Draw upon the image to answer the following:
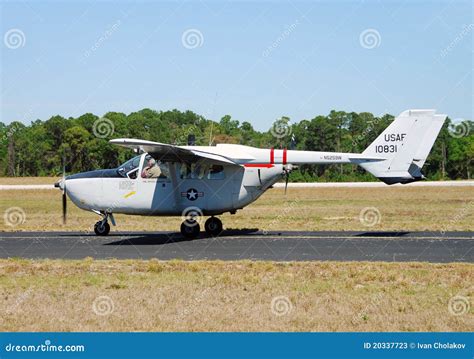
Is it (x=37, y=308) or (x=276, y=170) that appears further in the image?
(x=276, y=170)

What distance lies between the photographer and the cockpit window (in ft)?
73.2

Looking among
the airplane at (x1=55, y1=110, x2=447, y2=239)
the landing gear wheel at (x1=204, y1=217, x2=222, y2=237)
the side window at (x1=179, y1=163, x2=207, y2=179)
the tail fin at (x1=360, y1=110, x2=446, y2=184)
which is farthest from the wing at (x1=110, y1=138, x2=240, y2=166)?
the tail fin at (x1=360, y1=110, x2=446, y2=184)

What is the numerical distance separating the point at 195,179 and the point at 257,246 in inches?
154

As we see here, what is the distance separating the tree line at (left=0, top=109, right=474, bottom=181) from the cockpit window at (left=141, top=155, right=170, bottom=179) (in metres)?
41.5

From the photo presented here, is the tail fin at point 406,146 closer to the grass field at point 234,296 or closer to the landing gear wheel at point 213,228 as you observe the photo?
the landing gear wheel at point 213,228

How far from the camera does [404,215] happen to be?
32.4m

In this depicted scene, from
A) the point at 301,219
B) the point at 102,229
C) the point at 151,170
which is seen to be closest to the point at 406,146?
the point at 151,170

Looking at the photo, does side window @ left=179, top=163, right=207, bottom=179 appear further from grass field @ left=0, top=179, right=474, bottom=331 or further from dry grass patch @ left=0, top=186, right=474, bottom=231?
grass field @ left=0, top=179, right=474, bottom=331

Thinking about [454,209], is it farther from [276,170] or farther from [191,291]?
[191,291]

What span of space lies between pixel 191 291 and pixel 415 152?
33.9 ft

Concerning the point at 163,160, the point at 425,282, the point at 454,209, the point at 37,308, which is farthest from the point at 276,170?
the point at 454,209

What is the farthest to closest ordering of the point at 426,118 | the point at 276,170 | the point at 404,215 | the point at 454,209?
the point at 454,209 → the point at 404,215 → the point at 276,170 → the point at 426,118

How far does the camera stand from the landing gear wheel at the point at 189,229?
2227 cm

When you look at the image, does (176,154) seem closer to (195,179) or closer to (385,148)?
(195,179)
